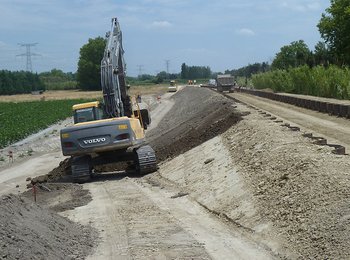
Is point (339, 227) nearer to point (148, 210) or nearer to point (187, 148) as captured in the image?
point (148, 210)

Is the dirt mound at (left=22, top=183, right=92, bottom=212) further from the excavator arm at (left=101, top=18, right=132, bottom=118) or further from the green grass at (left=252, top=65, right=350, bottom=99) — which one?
the green grass at (left=252, top=65, right=350, bottom=99)

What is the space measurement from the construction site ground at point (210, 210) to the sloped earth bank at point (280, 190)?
2cm

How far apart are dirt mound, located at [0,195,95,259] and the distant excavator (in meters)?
6.77

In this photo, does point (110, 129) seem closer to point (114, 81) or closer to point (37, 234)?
point (114, 81)

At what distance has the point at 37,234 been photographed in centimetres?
887

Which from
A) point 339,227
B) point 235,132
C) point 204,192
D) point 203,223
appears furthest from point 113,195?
point 339,227

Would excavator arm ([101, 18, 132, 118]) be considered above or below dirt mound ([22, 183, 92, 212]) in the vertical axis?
above

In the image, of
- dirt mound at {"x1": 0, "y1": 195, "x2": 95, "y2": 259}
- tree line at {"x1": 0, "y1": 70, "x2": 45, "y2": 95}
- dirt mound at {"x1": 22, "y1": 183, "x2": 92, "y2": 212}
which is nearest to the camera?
dirt mound at {"x1": 0, "y1": 195, "x2": 95, "y2": 259}

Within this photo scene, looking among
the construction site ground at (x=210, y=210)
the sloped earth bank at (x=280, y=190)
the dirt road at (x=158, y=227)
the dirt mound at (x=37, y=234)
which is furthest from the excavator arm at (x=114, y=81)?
the dirt mound at (x=37, y=234)

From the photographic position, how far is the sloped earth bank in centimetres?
819

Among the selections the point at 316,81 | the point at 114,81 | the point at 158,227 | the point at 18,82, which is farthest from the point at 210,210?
the point at 18,82

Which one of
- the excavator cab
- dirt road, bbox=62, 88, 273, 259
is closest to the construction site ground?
dirt road, bbox=62, 88, 273, 259

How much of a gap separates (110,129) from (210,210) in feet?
21.5

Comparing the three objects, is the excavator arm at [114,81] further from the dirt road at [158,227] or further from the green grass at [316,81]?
the green grass at [316,81]
